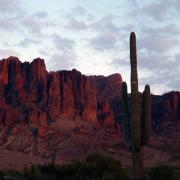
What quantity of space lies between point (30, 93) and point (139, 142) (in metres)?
74.7

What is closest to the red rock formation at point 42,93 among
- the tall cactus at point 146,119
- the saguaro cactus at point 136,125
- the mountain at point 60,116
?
the mountain at point 60,116

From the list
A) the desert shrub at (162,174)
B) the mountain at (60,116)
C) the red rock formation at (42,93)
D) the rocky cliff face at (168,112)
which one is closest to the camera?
the desert shrub at (162,174)

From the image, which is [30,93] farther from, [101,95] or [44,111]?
[101,95]

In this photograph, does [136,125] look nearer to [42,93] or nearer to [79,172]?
[79,172]

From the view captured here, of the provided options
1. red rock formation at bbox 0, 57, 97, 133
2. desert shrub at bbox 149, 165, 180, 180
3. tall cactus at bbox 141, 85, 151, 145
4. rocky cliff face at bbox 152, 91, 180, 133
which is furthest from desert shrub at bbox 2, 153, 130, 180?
rocky cliff face at bbox 152, 91, 180, 133

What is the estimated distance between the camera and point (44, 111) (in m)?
93.9

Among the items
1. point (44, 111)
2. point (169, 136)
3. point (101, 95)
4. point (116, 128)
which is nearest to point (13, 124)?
point (44, 111)

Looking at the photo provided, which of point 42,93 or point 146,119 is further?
point 42,93

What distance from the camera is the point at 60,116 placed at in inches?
3762

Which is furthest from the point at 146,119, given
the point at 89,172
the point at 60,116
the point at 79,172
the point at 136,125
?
the point at 60,116

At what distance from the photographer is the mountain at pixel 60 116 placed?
8306cm

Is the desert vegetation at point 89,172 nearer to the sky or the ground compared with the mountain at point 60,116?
nearer to the ground

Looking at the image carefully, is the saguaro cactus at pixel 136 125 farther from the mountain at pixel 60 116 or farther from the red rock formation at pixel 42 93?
the red rock formation at pixel 42 93

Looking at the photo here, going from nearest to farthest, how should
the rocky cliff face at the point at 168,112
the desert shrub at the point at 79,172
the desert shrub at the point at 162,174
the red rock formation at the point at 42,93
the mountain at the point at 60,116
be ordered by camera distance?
the desert shrub at the point at 162,174 < the desert shrub at the point at 79,172 < the mountain at the point at 60,116 < the red rock formation at the point at 42,93 < the rocky cliff face at the point at 168,112
